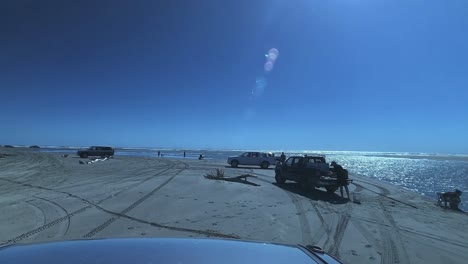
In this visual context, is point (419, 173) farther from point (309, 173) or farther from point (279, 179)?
point (309, 173)

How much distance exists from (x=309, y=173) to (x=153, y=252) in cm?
1761

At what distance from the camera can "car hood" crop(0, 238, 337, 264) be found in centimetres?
252

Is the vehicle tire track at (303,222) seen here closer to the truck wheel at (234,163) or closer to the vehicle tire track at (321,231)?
the vehicle tire track at (321,231)

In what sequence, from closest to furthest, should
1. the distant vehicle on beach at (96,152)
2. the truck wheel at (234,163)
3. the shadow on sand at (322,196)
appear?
1. the shadow on sand at (322,196)
2. the truck wheel at (234,163)
3. the distant vehicle on beach at (96,152)

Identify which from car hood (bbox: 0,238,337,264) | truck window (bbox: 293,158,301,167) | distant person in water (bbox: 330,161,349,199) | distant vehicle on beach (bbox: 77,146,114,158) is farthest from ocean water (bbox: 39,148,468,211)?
car hood (bbox: 0,238,337,264)

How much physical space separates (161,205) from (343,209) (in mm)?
6819

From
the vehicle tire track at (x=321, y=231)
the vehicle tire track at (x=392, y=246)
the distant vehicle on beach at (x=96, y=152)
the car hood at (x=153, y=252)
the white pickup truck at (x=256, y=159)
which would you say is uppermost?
the distant vehicle on beach at (x=96, y=152)

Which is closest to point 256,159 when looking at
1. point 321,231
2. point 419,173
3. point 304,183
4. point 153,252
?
point 304,183

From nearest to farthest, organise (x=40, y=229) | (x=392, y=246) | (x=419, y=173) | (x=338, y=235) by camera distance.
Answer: (x=392, y=246)
(x=40, y=229)
(x=338, y=235)
(x=419, y=173)

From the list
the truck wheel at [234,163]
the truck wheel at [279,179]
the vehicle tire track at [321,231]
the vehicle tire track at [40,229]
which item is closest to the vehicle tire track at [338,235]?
the vehicle tire track at [321,231]

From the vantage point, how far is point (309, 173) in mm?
19688

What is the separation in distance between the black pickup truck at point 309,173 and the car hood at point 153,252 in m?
16.3

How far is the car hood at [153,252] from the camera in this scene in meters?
2.52

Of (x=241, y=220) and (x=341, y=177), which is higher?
(x=341, y=177)
